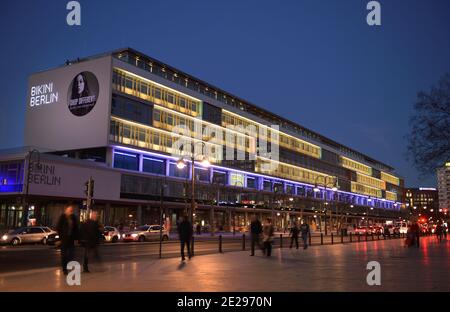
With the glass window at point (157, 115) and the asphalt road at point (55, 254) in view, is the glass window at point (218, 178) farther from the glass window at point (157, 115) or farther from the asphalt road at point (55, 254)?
the asphalt road at point (55, 254)

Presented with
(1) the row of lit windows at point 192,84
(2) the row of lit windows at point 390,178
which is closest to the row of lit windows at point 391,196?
(2) the row of lit windows at point 390,178

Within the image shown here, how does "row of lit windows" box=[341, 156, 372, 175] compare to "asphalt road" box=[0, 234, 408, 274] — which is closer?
"asphalt road" box=[0, 234, 408, 274]

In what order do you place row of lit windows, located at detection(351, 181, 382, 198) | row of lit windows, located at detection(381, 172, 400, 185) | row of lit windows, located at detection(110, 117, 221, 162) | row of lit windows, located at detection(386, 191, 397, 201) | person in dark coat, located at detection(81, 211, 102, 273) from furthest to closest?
row of lit windows, located at detection(386, 191, 397, 201) → row of lit windows, located at detection(381, 172, 400, 185) → row of lit windows, located at detection(351, 181, 382, 198) → row of lit windows, located at detection(110, 117, 221, 162) → person in dark coat, located at detection(81, 211, 102, 273)

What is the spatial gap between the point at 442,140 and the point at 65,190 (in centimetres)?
4446

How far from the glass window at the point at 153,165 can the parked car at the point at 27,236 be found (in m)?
32.3

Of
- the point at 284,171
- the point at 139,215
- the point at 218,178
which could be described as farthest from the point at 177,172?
the point at 284,171

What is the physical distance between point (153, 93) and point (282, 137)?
43.7m

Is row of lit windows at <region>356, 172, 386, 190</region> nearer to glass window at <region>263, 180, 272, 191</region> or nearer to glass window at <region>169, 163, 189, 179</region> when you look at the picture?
glass window at <region>263, 180, 272, 191</region>

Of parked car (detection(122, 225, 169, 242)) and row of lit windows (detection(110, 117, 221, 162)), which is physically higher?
row of lit windows (detection(110, 117, 221, 162))

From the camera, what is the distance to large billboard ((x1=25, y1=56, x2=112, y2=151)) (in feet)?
219

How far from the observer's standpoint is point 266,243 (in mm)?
22453

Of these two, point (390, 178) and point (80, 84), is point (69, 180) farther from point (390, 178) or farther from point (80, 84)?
point (390, 178)

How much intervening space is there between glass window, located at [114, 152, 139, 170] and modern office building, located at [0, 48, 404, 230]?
0.49 ft

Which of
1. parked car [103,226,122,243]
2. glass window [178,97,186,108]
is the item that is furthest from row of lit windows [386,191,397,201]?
parked car [103,226,122,243]
